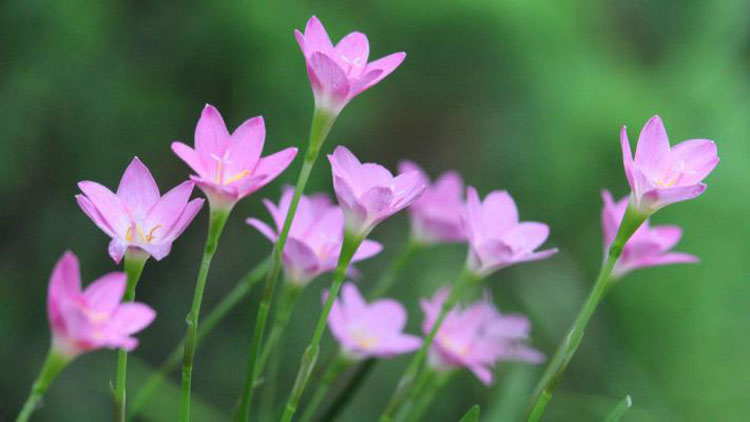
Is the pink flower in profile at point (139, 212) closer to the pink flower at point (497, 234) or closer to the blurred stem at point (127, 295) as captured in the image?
the blurred stem at point (127, 295)

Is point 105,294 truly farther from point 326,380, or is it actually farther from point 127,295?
point 326,380

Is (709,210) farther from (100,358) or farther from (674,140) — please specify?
(100,358)

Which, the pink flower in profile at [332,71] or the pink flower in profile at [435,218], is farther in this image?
the pink flower in profile at [435,218]

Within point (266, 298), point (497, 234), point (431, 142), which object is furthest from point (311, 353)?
point (431, 142)

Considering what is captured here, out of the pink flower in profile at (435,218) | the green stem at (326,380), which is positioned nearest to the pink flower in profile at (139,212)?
the green stem at (326,380)

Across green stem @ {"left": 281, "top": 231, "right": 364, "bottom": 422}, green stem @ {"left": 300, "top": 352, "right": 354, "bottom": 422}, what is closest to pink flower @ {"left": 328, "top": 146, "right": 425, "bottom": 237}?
green stem @ {"left": 281, "top": 231, "right": 364, "bottom": 422}

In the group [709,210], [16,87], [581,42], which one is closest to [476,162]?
[581,42]
